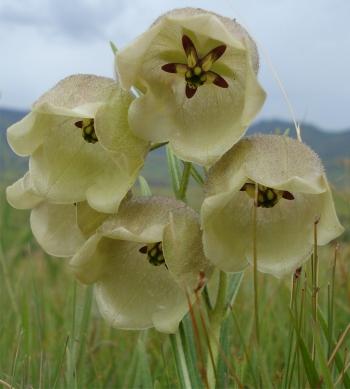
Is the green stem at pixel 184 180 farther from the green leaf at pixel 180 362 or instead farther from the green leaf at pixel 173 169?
the green leaf at pixel 180 362

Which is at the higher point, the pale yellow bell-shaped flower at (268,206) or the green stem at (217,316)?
the pale yellow bell-shaped flower at (268,206)

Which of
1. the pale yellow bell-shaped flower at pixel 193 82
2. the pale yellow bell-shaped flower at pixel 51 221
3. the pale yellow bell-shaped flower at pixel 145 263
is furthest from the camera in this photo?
the pale yellow bell-shaped flower at pixel 51 221

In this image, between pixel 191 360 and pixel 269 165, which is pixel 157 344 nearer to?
pixel 191 360

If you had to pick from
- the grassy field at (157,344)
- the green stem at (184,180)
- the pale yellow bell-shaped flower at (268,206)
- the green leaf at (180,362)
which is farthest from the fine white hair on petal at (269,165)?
the green leaf at (180,362)

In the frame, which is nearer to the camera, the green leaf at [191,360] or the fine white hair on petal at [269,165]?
the fine white hair on petal at [269,165]

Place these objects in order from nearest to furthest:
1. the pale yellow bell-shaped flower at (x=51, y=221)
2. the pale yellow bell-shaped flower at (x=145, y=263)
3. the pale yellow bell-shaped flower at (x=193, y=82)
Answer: the pale yellow bell-shaped flower at (x=193, y=82) < the pale yellow bell-shaped flower at (x=145, y=263) < the pale yellow bell-shaped flower at (x=51, y=221)

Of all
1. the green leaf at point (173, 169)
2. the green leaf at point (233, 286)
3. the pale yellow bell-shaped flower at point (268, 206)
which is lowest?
the green leaf at point (233, 286)

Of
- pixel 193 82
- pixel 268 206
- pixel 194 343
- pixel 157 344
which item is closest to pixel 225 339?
pixel 194 343

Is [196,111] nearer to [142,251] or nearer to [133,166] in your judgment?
[133,166]
